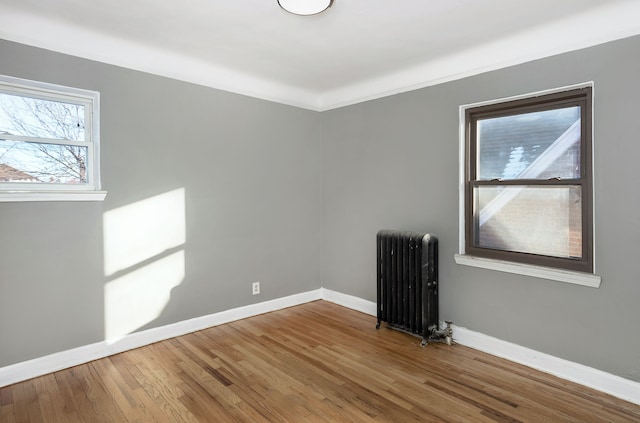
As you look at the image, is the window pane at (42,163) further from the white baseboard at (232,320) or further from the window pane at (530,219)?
the window pane at (530,219)

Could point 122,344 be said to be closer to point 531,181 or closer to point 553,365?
point 553,365

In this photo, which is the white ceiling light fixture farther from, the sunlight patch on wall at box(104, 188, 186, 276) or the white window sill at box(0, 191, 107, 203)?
the white window sill at box(0, 191, 107, 203)

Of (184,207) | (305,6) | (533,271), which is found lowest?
(533,271)

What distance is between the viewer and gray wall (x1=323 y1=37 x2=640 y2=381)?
95.0 inches

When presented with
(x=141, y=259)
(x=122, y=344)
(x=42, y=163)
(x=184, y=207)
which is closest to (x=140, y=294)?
(x=141, y=259)

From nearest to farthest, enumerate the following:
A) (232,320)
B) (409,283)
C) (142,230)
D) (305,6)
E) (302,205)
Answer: (305,6)
(142,230)
(409,283)
(232,320)
(302,205)

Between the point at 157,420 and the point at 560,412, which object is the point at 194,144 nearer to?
the point at 157,420

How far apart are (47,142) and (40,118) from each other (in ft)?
0.61

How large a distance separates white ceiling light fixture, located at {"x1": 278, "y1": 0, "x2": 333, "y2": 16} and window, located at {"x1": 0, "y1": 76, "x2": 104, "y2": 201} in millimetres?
1740

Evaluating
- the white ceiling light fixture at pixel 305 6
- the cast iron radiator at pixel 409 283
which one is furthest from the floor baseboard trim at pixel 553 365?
the white ceiling light fixture at pixel 305 6

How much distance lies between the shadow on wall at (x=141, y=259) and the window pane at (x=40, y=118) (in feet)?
2.32

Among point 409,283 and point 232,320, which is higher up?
point 409,283

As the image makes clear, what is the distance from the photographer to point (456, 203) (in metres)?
3.28

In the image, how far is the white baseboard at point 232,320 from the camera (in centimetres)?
247
